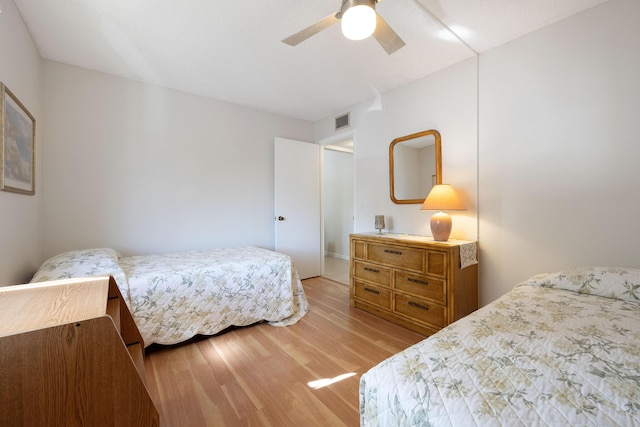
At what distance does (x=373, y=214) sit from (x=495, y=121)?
1.54 meters

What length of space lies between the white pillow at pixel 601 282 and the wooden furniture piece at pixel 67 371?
7.04ft

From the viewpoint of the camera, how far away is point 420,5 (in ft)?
5.65

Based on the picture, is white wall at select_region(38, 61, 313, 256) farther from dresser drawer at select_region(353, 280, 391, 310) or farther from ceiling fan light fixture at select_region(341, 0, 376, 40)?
ceiling fan light fixture at select_region(341, 0, 376, 40)

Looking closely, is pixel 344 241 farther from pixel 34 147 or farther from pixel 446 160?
pixel 34 147

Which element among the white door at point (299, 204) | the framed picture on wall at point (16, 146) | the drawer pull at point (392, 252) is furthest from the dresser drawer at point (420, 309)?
the framed picture on wall at point (16, 146)

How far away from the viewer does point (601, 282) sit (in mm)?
1480

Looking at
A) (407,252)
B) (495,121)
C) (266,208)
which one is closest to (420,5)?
(495,121)

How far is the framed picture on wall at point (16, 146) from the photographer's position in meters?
1.49

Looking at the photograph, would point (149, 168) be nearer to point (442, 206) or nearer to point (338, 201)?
point (442, 206)

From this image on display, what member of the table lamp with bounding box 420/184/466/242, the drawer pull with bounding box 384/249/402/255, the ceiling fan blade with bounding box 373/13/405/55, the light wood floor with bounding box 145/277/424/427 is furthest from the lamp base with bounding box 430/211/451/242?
A: the ceiling fan blade with bounding box 373/13/405/55

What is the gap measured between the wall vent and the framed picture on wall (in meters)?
3.04

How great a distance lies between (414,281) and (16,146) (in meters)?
3.06

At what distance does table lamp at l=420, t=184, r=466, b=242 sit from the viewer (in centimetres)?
225

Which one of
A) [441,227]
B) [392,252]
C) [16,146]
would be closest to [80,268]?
[16,146]
